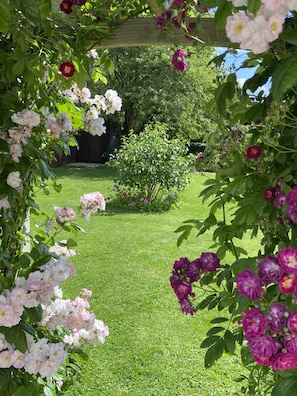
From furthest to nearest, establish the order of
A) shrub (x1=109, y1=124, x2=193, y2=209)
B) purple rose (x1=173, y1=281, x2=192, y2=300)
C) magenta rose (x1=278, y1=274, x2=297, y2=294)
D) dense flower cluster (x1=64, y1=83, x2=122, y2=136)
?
1. shrub (x1=109, y1=124, x2=193, y2=209)
2. dense flower cluster (x1=64, y1=83, x2=122, y2=136)
3. purple rose (x1=173, y1=281, x2=192, y2=300)
4. magenta rose (x1=278, y1=274, x2=297, y2=294)

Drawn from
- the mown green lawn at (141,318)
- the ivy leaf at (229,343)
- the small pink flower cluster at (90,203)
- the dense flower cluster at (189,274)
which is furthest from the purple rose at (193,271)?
the mown green lawn at (141,318)

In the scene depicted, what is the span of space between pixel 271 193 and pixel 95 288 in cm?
292

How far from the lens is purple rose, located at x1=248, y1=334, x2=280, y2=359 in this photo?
2.52 feet

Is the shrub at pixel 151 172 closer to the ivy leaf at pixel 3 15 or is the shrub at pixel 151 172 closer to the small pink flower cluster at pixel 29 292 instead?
the small pink flower cluster at pixel 29 292

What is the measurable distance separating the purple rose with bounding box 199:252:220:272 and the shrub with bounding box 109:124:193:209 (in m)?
5.64

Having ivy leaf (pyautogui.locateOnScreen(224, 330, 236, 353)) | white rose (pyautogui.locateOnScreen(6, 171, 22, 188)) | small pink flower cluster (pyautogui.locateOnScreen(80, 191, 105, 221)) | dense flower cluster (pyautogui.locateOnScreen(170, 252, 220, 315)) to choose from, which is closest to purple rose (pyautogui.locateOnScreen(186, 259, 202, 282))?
dense flower cluster (pyautogui.locateOnScreen(170, 252, 220, 315))

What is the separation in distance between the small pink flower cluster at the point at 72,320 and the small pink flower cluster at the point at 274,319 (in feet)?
3.36

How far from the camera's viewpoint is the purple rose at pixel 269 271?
2.59 feet

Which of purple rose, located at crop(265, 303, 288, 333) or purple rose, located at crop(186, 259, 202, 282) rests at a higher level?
purple rose, located at crop(265, 303, 288, 333)

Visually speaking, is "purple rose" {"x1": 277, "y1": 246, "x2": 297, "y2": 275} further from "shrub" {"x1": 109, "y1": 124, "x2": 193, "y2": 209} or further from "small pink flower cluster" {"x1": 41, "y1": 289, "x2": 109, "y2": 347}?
"shrub" {"x1": 109, "y1": 124, "x2": 193, "y2": 209}

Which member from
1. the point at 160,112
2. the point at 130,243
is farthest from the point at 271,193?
the point at 160,112

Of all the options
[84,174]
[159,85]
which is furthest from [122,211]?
[159,85]

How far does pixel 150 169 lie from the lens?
22.6 feet

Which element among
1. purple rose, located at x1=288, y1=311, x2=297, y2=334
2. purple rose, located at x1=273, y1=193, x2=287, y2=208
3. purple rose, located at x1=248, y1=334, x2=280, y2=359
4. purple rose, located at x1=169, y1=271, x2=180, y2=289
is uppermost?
purple rose, located at x1=273, y1=193, x2=287, y2=208
